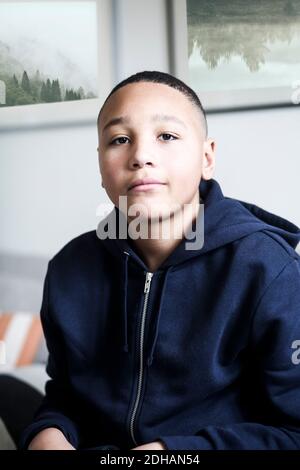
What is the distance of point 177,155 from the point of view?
0.86 meters

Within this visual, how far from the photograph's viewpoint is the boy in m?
0.84

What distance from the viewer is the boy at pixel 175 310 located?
84 cm

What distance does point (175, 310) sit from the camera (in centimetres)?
90

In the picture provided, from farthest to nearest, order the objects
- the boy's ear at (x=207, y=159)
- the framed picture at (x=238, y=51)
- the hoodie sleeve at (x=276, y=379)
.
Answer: the framed picture at (x=238, y=51), the boy's ear at (x=207, y=159), the hoodie sleeve at (x=276, y=379)

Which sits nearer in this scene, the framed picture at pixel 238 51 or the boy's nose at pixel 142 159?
the boy's nose at pixel 142 159

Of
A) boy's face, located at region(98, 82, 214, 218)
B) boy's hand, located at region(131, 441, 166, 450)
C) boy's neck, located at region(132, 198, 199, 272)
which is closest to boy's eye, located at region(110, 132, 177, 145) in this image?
boy's face, located at region(98, 82, 214, 218)

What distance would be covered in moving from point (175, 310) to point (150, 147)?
0.25 metres

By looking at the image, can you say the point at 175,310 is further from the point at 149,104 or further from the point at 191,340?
the point at 149,104

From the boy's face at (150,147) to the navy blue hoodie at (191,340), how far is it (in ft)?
0.27

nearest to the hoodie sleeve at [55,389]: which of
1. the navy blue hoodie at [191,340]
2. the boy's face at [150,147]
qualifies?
the navy blue hoodie at [191,340]

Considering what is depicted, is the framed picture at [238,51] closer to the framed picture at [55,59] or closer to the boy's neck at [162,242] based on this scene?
the framed picture at [55,59]

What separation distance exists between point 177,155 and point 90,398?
0.40 meters

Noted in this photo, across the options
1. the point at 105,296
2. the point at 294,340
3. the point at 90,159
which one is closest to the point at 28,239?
the point at 90,159

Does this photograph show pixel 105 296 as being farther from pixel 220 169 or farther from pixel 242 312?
pixel 220 169
